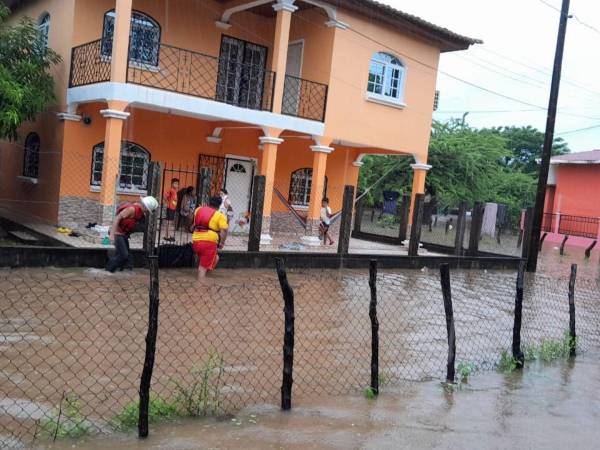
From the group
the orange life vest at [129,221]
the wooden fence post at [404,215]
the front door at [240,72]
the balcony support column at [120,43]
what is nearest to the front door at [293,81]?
the front door at [240,72]

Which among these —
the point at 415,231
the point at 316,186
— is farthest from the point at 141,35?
the point at 415,231

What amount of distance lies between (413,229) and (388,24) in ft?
20.2

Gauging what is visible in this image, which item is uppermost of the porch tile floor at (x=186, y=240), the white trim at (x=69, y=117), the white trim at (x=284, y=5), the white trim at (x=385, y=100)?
the white trim at (x=284, y=5)

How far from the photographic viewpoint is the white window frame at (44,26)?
15.4 meters

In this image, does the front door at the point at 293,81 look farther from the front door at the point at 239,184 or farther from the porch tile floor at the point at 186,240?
the porch tile floor at the point at 186,240

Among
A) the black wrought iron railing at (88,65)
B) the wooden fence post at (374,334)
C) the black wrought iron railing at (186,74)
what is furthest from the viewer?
the black wrought iron railing at (186,74)

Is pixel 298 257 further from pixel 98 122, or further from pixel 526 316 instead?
pixel 98 122

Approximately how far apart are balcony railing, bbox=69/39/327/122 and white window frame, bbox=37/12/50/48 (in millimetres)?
1740

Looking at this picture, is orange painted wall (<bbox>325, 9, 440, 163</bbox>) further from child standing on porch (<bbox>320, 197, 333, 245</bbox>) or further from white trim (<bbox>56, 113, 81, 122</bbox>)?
white trim (<bbox>56, 113, 81, 122</bbox>)

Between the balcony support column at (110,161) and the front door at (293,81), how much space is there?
4.89 metres

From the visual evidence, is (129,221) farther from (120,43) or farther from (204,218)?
(120,43)

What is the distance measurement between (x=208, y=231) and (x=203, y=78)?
6.99m

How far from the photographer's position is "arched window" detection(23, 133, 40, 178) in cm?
1614

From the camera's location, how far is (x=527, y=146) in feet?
173
